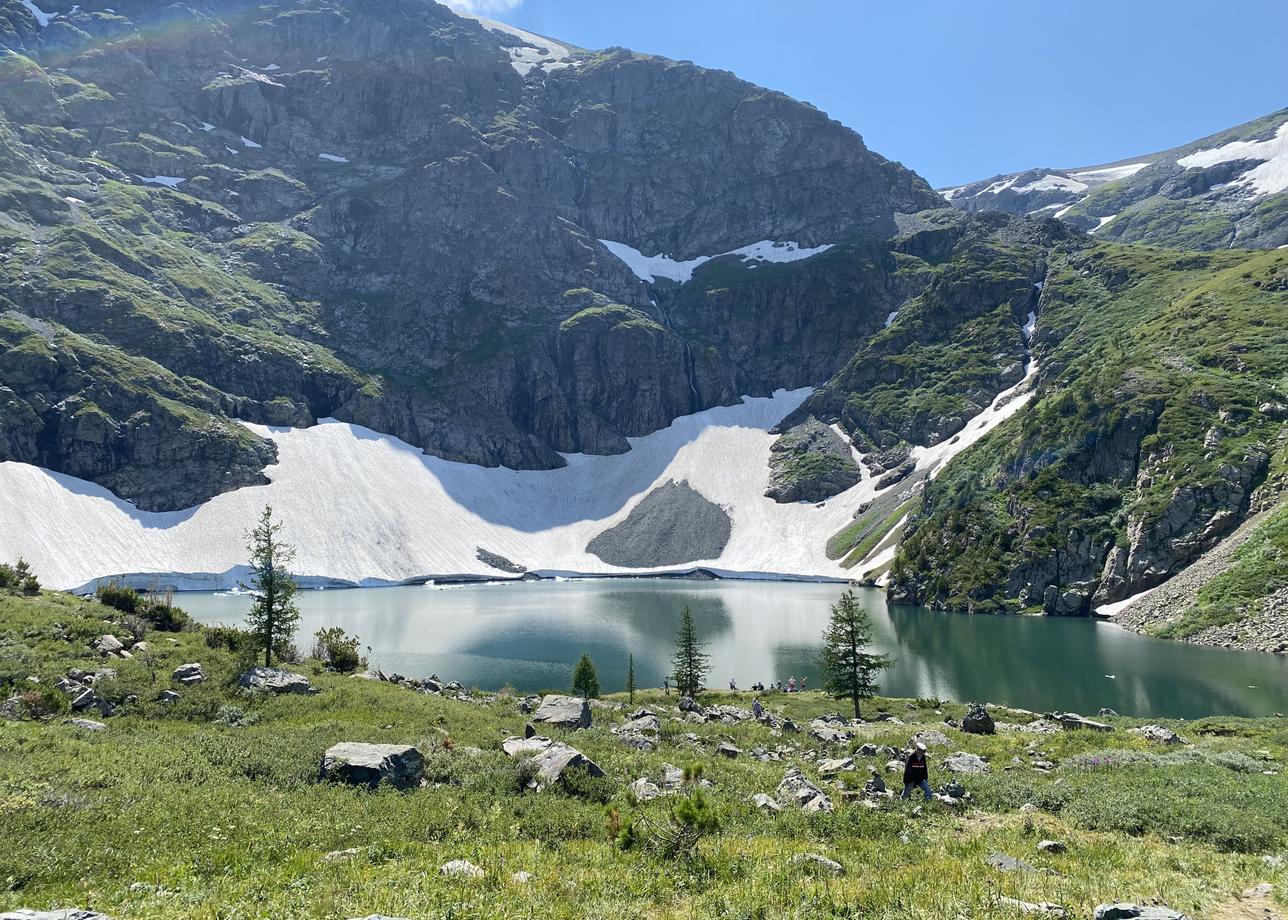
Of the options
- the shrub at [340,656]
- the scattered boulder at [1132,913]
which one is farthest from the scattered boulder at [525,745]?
the shrub at [340,656]

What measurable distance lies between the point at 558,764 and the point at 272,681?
52.5 feet

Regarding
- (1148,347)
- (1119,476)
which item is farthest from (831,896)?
(1148,347)

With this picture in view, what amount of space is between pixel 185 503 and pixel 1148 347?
203m

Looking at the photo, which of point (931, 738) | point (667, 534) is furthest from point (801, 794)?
point (667, 534)

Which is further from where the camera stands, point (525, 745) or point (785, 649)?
point (785, 649)

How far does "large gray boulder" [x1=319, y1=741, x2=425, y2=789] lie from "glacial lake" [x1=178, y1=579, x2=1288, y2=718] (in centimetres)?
2939

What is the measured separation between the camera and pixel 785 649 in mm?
72875

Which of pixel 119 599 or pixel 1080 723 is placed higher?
pixel 119 599

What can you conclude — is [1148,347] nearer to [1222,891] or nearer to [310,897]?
[1222,891]

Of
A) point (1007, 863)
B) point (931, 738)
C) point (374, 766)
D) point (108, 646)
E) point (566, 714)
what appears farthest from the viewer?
point (931, 738)

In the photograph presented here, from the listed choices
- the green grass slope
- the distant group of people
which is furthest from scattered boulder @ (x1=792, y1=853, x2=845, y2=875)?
the distant group of people

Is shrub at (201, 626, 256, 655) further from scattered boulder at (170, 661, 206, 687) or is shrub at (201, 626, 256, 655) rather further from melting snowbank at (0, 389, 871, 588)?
melting snowbank at (0, 389, 871, 588)

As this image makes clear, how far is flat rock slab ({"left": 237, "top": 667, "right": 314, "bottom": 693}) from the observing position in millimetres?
25906

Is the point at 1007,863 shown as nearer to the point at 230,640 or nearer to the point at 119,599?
the point at 230,640
